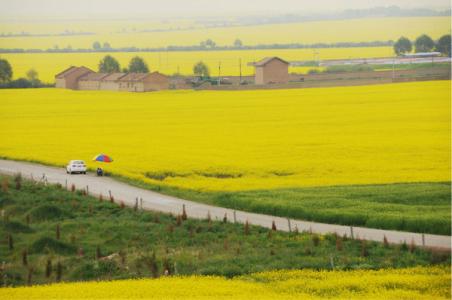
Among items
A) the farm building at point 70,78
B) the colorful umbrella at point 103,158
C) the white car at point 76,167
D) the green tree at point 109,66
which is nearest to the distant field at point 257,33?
the green tree at point 109,66

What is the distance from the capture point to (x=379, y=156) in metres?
36.8

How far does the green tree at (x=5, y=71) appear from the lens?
82250mm

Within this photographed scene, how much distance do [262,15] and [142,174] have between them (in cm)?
13456

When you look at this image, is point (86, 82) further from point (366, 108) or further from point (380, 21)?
point (380, 21)

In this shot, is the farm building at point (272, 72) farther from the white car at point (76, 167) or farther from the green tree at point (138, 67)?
the white car at point (76, 167)

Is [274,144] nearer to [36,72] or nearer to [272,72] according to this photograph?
[272,72]

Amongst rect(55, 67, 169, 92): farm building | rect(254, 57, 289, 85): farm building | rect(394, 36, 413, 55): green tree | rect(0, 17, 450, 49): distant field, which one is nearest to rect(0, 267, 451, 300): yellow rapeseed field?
rect(55, 67, 169, 92): farm building

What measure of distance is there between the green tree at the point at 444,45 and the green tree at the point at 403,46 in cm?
528

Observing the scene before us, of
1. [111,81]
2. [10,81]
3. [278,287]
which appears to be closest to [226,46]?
[10,81]

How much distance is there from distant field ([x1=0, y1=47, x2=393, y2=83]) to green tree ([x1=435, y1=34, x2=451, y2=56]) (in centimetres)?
1168

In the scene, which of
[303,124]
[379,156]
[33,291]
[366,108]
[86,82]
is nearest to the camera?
[33,291]

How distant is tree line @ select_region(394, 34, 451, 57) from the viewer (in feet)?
326

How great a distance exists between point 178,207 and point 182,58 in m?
89.6

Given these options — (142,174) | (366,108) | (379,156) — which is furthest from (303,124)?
(142,174)
